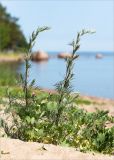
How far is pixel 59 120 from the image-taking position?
31.5ft

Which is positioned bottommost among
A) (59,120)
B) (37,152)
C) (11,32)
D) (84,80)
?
(84,80)

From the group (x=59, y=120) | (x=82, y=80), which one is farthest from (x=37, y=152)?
(x=82, y=80)

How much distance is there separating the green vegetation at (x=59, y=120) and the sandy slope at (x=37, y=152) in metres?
0.50

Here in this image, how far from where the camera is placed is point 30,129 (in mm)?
9250

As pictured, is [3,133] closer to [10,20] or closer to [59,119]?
[59,119]

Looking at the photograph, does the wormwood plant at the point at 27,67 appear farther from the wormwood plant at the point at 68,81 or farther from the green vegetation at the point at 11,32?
the green vegetation at the point at 11,32

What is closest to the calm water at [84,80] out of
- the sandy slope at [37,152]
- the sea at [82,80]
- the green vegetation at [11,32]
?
the sea at [82,80]

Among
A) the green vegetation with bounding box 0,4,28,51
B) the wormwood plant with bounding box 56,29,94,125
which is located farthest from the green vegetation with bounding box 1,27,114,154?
the green vegetation with bounding box 0,4,28,51

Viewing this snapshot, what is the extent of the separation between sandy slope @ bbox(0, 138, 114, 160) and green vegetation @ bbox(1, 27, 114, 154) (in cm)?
50

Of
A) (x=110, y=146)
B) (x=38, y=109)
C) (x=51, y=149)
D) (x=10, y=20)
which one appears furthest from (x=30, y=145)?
(x=10, y=20)

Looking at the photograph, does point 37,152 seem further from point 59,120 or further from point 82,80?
point 82,80

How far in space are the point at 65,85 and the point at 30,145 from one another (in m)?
1.49

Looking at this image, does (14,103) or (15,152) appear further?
(14,103)

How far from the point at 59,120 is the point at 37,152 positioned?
1.37m
